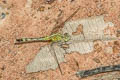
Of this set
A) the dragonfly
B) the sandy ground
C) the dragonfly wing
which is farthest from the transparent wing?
the dragonfly wing

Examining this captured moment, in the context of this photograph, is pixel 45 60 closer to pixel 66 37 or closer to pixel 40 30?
pixel 66 37

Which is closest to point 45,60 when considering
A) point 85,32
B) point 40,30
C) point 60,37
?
point 60,37

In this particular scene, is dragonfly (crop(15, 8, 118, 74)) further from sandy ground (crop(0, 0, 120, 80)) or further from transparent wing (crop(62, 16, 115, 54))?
sandy ground (crop(0, 0, 120, 80))

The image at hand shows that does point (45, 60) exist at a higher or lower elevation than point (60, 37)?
lower

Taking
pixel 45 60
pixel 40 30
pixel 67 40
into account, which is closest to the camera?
pixel 45 60

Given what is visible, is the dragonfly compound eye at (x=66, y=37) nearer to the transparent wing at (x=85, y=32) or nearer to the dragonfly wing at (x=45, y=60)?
the transparent wing at (x=85, y=32)

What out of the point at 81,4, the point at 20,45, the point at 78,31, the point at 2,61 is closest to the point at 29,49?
the point at 20,45
